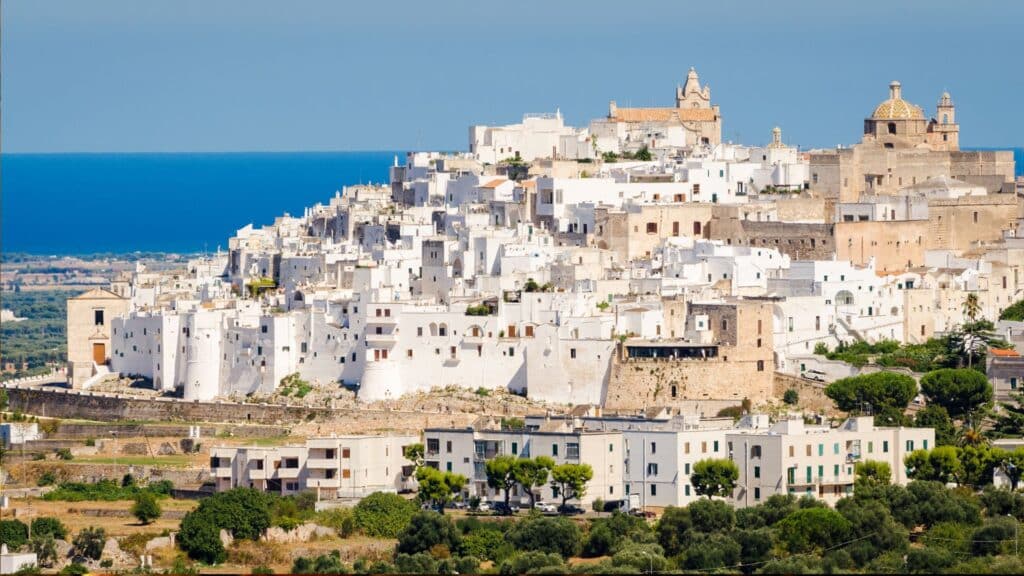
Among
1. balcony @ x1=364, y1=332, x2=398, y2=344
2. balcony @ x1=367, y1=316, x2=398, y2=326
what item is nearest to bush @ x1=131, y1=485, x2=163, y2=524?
balcony @ x1=364, y1=332, x2=398, y2=344

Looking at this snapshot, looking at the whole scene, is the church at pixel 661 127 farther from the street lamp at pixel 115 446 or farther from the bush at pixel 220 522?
the bush at pixel 220 522

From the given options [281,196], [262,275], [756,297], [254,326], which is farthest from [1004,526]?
[281,196]

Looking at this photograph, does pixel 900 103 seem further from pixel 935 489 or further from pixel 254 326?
pixel 935 489

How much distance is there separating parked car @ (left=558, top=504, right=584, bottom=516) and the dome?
26.7 meters

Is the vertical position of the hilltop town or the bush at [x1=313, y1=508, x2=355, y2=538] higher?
the hilltop town

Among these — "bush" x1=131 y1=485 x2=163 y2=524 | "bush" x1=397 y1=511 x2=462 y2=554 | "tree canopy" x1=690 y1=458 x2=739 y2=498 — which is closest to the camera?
"bush" x1=397 y1=511 x2=462 y2=554

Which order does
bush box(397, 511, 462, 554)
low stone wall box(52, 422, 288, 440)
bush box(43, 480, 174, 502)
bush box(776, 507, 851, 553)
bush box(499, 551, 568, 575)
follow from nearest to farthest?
bush box(499, 551, 568, 575)
bush box(776, 507, 851, 553)
bush box(397, 511, 462, 554)
bush box(43, 480, 174, 502)
low stone wall box(52, 422, 288, 440)

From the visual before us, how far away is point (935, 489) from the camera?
185 feet

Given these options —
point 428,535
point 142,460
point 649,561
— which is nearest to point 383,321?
point 142,460

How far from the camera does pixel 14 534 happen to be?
2223 inches

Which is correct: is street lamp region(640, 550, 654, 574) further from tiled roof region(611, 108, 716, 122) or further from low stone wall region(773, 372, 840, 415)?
tiled roof region(611, 108, 716, 122)

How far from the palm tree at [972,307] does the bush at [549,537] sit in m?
16.0

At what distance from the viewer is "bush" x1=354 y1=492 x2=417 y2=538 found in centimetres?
5625

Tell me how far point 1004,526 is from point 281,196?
134433 mm
